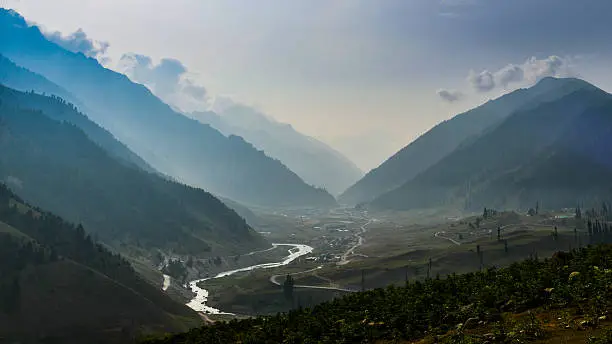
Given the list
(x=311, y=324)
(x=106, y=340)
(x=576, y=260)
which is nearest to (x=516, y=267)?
(x=576, y=260)

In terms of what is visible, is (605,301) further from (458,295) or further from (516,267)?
(516,267)

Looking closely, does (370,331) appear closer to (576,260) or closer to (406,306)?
(406,306)

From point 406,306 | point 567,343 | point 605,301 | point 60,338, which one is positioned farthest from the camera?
point 60,338

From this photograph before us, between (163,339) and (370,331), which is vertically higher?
(370,331)

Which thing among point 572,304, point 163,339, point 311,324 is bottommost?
point 163,339

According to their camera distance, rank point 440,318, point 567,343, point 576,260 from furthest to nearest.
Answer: point 576,260, point 440,318, point 567,343

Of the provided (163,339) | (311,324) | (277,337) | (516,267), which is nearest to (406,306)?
(311,324)

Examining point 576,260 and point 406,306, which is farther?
point 576,260
